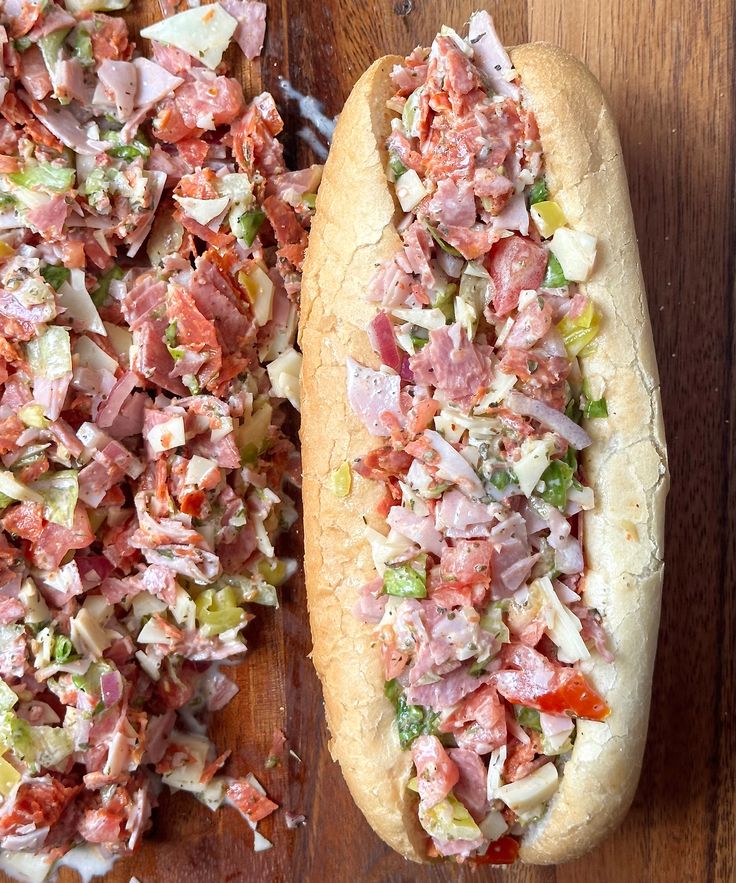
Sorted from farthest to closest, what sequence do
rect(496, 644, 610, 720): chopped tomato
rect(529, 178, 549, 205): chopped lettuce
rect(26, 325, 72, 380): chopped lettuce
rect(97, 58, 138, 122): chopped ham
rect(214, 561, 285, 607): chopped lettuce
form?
rect(214, 561, 285, 607): chopped lettuce → rect(97, 58, 138, 122): chopped ham → rect(26, 325, 72, 380): chopped lettuce → rect(529, 178, 549, 205): chopped lettuce → rect(496, 644, 610, 720): chopped tomato

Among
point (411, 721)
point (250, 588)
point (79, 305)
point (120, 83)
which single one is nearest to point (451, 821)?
point (411, 721)

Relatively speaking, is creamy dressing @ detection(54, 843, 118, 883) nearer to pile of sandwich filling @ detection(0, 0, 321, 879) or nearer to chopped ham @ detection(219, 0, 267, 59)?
pile of sandwich filling @ detection(0, 0, 321, 879)

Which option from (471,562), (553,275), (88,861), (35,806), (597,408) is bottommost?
(88,861)

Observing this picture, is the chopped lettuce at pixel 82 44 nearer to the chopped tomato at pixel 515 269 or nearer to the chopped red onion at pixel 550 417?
the chopped tomato at pixel 515 269

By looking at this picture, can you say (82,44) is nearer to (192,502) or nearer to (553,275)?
(192,502)

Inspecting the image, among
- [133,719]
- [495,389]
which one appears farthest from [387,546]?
[133,719]

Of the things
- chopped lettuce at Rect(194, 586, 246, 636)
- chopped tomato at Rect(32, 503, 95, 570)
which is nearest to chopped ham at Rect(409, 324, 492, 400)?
chopped lettuce at Rect(194, 586, 246, 636)
